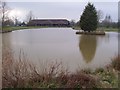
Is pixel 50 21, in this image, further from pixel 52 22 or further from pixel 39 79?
pixel 39 79

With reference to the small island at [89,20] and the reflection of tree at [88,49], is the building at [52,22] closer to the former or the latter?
the small island at [89,20]

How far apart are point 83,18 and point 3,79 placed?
30.2 m

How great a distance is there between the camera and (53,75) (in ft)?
19.3

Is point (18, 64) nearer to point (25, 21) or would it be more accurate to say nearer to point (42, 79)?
point (42, 79)

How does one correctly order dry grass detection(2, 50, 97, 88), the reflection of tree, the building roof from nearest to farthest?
dry grass detection(2, 50, 97, 88) → the reflection of tree → the building roof

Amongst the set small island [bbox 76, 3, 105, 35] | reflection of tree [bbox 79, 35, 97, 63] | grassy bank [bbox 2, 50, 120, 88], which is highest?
small island [bbox 76, 3, 105, 35]

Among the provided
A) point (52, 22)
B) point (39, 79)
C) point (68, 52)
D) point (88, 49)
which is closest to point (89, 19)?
point (88, 49)

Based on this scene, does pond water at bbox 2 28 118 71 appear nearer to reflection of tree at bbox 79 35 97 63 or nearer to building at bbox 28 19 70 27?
reflection of tree at bbox 79 35 97 63

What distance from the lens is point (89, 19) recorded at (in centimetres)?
3409

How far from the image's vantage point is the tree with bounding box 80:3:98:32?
34.2 metres

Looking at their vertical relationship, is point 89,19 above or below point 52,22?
below

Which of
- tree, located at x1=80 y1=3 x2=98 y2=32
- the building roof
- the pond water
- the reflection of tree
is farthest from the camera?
the building roof

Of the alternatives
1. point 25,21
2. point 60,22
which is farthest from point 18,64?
point 60,22

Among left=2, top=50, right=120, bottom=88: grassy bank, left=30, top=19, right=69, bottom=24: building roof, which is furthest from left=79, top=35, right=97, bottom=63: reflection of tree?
left=30, top=19, right=69, bottom=24: building roof
